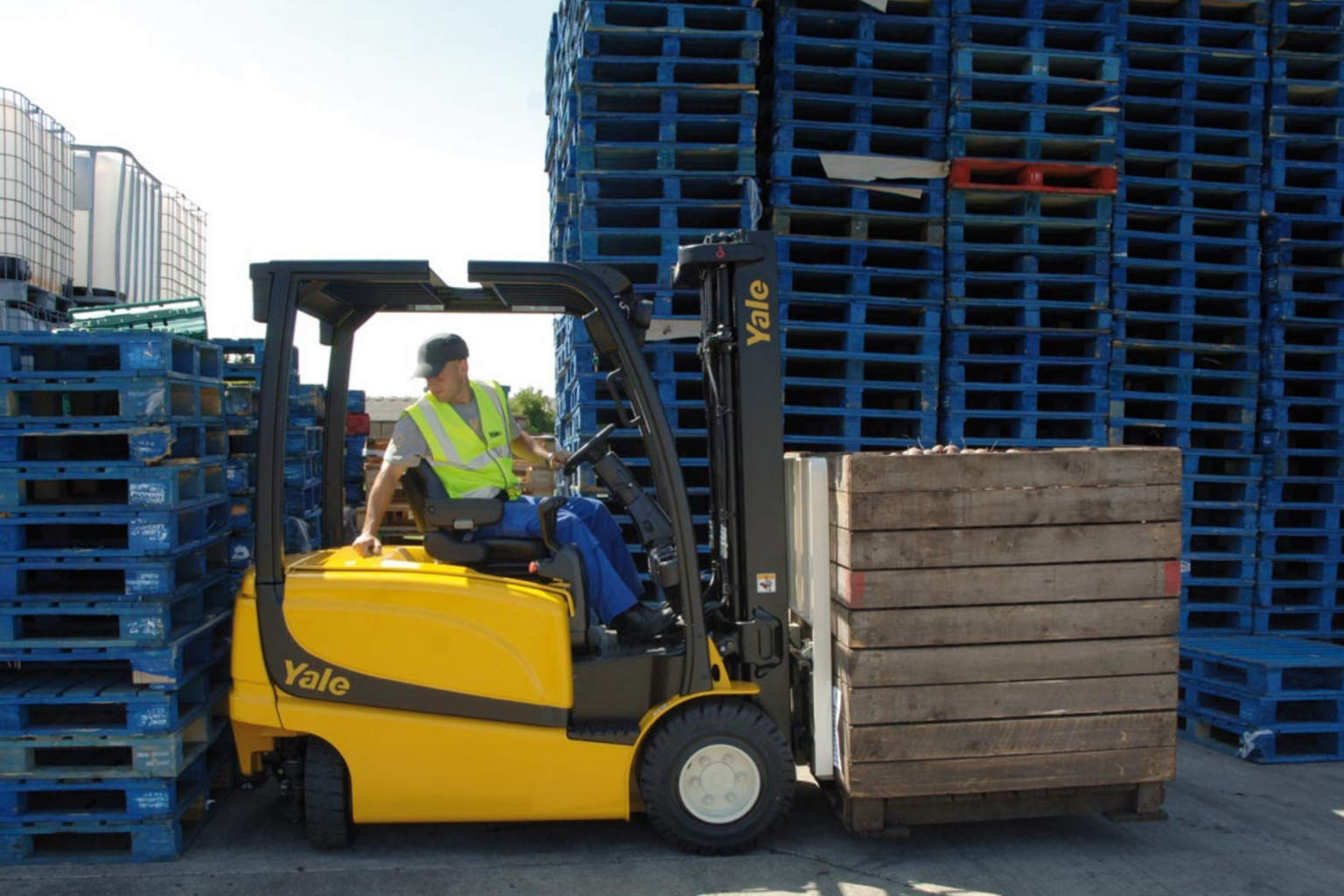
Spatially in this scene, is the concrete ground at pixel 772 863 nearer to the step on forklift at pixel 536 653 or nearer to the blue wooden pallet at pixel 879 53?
the step on forklift at pixel 536 653

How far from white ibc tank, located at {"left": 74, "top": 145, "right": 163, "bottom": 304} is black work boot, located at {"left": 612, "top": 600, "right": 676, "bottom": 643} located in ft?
17.7

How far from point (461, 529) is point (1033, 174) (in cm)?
433

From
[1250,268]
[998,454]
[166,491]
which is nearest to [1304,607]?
[1250,268]

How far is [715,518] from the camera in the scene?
166 inches

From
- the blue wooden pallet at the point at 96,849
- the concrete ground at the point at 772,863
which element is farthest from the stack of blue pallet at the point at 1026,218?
→ the blue wooden pallet at the point at 96,849

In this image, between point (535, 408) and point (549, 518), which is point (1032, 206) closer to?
point (549, 518)

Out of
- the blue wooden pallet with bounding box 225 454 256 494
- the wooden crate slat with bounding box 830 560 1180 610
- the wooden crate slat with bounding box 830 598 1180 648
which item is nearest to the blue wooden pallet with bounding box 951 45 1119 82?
the wooden crate slat with bounding box 830 560 1180 610

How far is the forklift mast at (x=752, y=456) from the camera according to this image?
4.08 meters

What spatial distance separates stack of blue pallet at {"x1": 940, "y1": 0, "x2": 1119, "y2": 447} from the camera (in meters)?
6.25

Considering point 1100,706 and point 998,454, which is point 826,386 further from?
point 1100,706

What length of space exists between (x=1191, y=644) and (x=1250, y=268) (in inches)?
101

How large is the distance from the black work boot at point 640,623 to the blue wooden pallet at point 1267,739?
3476 millimetres

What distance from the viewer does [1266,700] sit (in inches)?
212

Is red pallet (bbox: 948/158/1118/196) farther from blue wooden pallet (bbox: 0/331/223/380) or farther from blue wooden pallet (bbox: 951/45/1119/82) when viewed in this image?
blue wooden pallet (bbox: 0/331/223/380)
